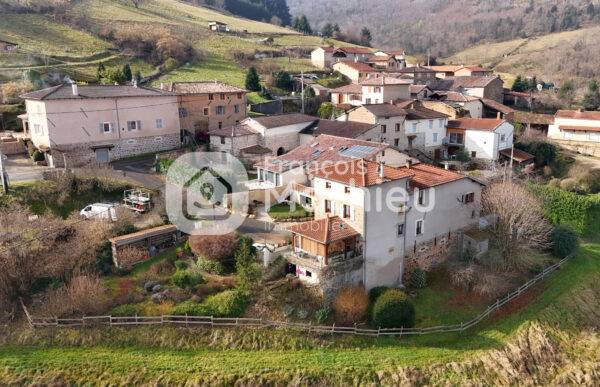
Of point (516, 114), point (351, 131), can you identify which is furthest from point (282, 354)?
point (516, 114)

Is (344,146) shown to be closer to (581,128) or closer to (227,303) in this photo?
(227,303)

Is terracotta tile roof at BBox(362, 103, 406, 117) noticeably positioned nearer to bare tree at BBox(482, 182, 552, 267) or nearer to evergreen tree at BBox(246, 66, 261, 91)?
bare tree at BBox(482, 182, 552, 267)

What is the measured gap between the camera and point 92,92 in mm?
39062

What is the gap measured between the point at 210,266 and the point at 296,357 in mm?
7265

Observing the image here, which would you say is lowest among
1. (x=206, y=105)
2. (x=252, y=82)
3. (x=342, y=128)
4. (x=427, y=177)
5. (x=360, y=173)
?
(x=427, y=177)

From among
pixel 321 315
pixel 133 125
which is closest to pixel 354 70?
pixel 133 125

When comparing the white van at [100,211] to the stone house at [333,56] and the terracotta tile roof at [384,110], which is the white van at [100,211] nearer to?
the terracotta tile roof at [384,110]

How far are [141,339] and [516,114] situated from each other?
5548cm

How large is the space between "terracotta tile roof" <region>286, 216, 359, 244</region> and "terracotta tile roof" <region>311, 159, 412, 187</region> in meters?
2.40

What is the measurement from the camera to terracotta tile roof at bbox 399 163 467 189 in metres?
28.9

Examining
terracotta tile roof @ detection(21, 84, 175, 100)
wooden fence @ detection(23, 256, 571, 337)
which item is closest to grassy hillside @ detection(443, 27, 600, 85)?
terracotta tile roof @ detection(21, 84, 175, 100)

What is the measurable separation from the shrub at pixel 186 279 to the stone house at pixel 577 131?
48.5 m

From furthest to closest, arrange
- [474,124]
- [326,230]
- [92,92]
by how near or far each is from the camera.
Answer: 1. [474,124]
2. [92,92]
3. [326,230]

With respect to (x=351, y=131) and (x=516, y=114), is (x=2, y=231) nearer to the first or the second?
(x=351, y=131)
